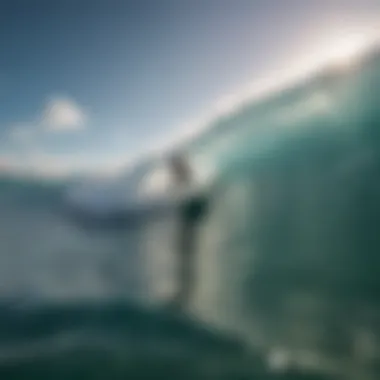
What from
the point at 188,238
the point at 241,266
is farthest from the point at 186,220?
the point at 241,266

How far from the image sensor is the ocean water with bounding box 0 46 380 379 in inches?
59.0

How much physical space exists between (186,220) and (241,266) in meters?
0.17

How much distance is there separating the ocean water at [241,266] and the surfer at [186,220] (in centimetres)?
2

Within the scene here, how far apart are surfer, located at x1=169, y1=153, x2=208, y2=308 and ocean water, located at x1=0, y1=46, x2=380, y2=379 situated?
2cm

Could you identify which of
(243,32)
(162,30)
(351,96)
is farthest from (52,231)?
(351,96)

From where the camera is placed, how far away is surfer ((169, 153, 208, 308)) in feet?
5.02

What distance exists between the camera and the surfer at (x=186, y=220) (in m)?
1.53

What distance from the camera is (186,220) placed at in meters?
1.55

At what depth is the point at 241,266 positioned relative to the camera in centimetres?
153

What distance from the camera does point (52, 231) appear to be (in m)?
1.55

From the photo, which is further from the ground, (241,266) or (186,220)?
(186,220)

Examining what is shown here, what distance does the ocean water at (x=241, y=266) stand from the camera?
59.0 inches

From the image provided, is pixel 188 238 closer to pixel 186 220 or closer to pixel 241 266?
pixel 186 220

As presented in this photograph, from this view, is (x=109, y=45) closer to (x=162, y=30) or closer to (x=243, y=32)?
(x=162, y=30)
